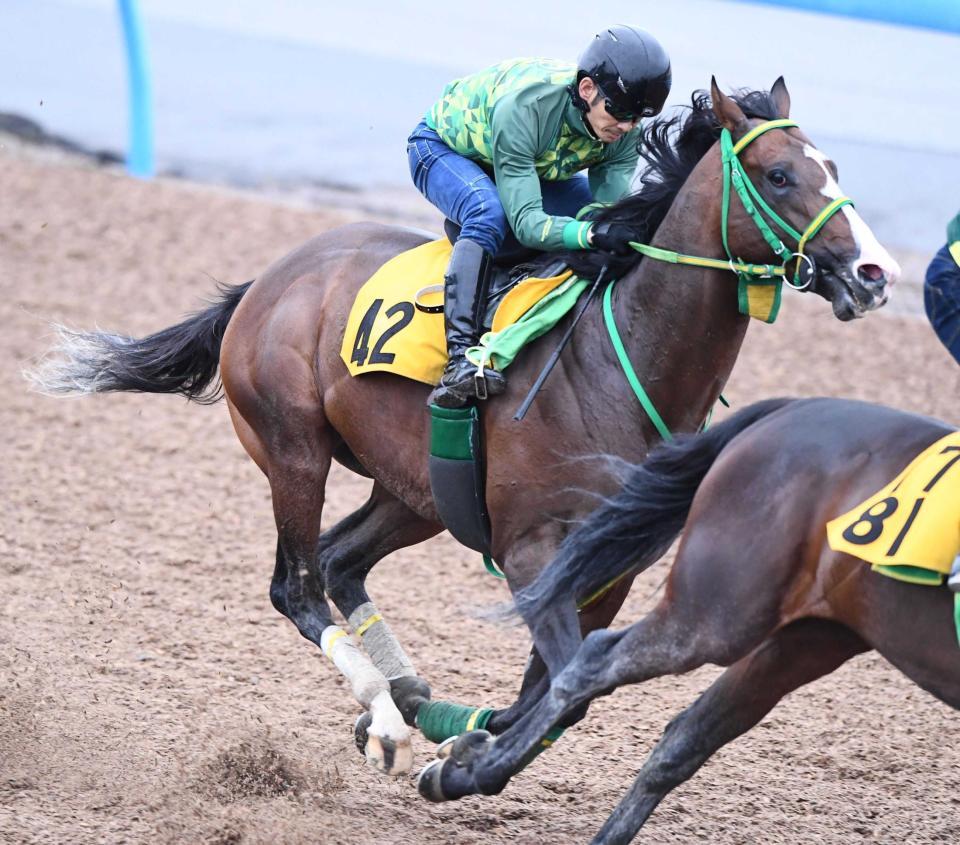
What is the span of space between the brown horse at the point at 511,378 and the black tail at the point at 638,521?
0.70ft

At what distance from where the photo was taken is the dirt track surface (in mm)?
4438

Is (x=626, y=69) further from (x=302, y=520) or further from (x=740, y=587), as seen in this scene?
(x=302, y=520)

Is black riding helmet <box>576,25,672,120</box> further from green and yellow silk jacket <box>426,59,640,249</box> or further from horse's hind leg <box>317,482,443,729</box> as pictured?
horse's hind leg <box>317,482,443,729</box>

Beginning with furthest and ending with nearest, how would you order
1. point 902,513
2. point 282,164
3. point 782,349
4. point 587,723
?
point 282,164
point 782,349
point 587,723
point 902,513

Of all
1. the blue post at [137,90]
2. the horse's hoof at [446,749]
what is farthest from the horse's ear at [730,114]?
the blue post at [137,90]

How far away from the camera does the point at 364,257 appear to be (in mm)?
4953

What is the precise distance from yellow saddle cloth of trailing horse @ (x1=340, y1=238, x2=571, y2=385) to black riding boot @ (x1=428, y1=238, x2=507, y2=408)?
0.09m

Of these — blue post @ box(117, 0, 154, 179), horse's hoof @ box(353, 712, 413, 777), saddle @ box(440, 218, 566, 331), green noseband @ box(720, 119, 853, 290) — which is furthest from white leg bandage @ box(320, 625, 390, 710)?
blue post @ box(117, 0, 154, 179)

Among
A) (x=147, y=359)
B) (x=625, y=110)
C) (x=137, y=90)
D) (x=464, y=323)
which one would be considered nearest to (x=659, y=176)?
(x=625, y=110)

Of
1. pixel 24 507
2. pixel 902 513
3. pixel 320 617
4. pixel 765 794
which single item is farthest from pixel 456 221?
pixel 24 507

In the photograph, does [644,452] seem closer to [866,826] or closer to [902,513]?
[902,513]

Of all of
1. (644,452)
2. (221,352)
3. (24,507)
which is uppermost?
(644,452)

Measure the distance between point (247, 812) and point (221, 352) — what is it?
176cm

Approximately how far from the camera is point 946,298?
152 inches
